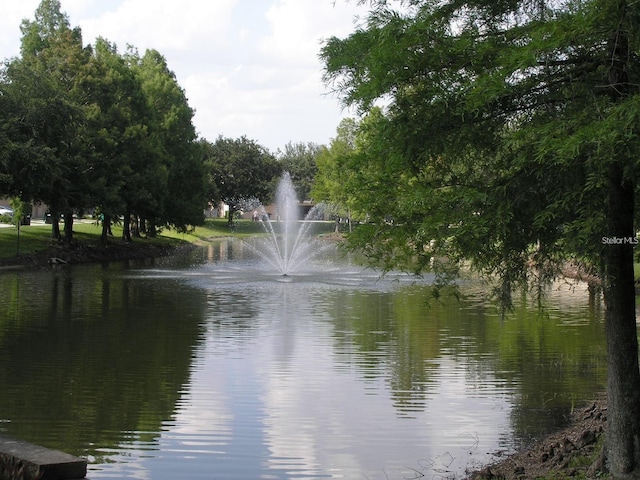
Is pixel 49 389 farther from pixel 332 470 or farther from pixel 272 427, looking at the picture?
pixel 332 470

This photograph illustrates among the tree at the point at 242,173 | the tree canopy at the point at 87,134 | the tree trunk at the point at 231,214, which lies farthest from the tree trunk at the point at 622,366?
the tree at the point at 242,173

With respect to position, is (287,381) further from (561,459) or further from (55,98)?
(55,98)

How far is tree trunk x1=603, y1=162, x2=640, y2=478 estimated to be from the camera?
7.78 metres

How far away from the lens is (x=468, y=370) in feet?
49.6

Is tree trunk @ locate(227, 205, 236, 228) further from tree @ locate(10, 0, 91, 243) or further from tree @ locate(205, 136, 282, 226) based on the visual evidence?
tree @ locate(10, 0, 91, 243)

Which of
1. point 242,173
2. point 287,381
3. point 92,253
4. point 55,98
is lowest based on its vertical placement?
point 287,381

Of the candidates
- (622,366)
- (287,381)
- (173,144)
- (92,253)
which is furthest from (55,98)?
(622,366)

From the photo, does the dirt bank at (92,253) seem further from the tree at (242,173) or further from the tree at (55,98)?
the tree at (242,173)

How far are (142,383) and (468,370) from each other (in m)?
5.64

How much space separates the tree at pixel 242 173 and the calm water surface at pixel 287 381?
81213 mm

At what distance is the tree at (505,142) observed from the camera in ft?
23.0

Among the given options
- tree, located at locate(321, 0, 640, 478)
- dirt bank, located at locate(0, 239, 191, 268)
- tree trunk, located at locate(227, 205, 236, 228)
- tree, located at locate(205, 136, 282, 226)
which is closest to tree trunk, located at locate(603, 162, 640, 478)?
tree, located at locate(321, 0, 640, 478)

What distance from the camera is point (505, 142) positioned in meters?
7.49

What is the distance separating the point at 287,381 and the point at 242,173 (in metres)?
94.5
